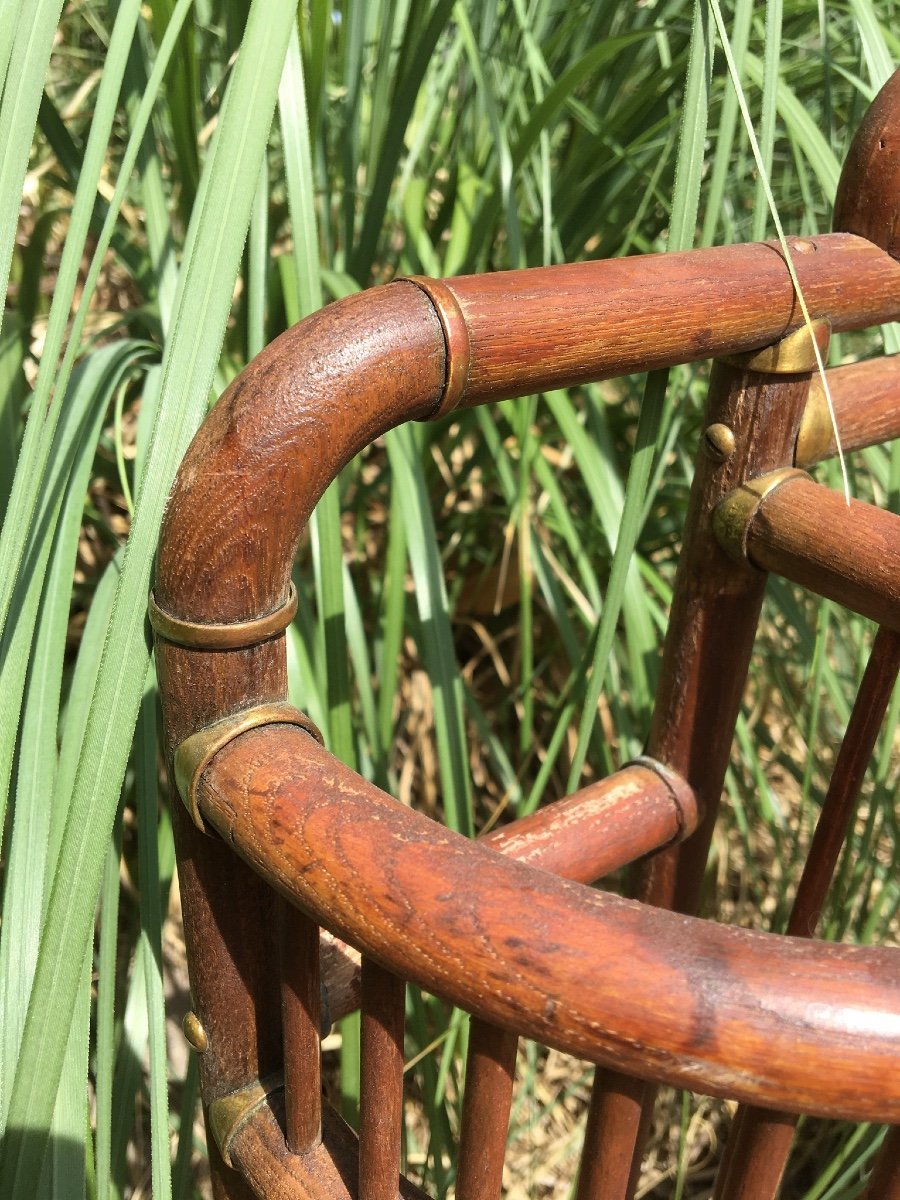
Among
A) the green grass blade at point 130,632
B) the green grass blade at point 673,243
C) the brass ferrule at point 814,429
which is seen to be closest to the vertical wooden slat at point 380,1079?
the green grass blade at point 130,632

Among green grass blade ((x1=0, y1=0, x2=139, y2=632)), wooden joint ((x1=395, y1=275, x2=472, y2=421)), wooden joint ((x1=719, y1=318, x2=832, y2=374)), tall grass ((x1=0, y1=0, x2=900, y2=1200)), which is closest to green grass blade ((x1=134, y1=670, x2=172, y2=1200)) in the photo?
tall grass ((x1=0, y1=0, x2=900, y2=1200))

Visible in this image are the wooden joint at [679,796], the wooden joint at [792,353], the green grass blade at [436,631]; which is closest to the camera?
the wooden joint at [792,353]

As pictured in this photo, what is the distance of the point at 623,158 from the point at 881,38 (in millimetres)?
221

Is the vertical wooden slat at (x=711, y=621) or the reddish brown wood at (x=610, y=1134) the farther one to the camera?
the vertical wooden slat at (x=711, y=621)

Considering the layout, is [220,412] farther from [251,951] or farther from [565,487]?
[565,487]

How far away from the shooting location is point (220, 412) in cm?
38

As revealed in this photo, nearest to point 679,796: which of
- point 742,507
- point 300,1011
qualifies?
point 742,507

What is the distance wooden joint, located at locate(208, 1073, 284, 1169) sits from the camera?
1.57 feet

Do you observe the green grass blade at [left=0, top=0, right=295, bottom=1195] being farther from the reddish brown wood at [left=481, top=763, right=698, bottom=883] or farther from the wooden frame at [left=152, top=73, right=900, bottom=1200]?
the reddish brown wood at [left=481, top=763, right=698, bottom=883]

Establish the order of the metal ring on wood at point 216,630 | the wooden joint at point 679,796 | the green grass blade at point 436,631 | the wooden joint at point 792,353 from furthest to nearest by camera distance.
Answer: the green grass blade at point 436,631
the wooden joint at point 679,796
the wooden joint at point 792,353
the metal ring on wood at point 216,630

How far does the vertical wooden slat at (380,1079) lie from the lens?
1.28ft

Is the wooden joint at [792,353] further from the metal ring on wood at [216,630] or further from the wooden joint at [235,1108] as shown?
the wooden joint at [235,1108]

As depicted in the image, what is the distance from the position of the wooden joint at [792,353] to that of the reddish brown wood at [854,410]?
0.04 metres

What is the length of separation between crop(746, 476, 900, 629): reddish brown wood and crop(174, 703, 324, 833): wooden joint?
24cm
